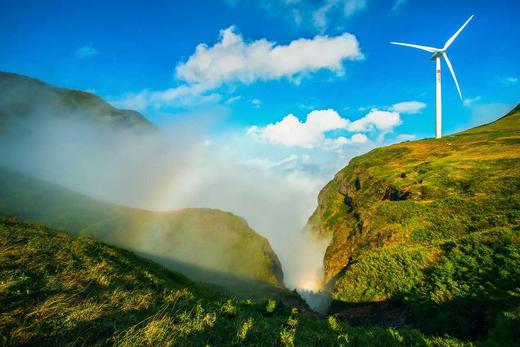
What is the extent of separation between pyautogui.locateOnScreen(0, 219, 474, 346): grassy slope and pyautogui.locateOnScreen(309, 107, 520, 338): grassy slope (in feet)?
43.1

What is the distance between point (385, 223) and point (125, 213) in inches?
3745

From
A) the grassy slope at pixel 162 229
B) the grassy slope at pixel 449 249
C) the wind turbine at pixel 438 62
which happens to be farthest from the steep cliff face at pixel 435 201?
the grassy slope at pixel 162 229

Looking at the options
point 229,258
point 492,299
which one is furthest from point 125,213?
point 492,299

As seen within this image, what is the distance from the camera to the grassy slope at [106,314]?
11078mm

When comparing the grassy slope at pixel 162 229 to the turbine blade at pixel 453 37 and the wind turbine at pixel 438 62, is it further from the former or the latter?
the turbine blade at pixel 453 37

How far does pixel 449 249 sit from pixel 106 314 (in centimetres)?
4392

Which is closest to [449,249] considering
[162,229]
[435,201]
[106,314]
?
[435,201]

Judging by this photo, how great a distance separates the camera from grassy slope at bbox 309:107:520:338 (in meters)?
27.6

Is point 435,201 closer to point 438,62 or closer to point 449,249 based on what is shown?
point 449,249

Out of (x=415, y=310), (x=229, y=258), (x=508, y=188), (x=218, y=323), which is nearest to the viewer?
(x=218, y=323)

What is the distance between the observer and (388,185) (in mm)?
118625

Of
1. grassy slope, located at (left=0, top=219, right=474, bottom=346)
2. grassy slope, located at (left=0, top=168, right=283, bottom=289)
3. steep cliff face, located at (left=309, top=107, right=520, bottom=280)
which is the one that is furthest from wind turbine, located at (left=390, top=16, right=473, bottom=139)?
grassy slope, located at (left=0, top=219, right=474, bottom=346)

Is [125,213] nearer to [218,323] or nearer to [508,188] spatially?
[218,323]

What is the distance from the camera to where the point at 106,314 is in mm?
12984
